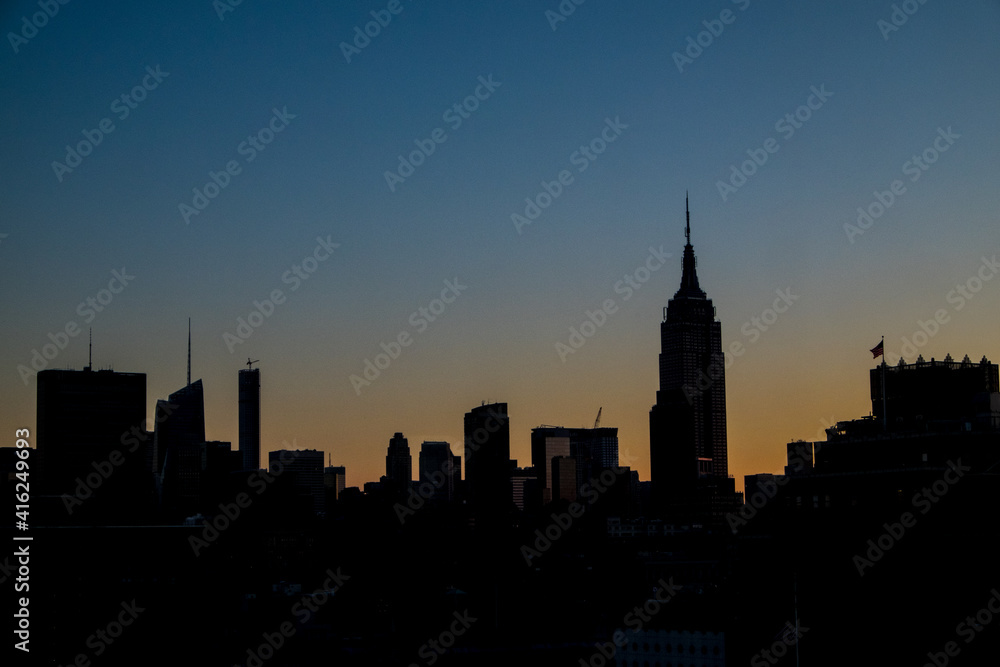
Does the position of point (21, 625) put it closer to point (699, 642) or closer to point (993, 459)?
point (699, 642)

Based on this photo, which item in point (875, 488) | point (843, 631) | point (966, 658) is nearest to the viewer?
point (966, 658)

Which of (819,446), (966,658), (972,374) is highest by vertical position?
(972,374)

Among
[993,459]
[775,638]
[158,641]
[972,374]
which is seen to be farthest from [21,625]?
[972,374]

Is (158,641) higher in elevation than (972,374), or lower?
lower

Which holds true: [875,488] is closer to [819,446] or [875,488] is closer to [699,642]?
[819,446]

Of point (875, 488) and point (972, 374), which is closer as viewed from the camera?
point (875, 488)

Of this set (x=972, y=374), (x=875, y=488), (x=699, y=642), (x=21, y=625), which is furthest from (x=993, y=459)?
(x=21, y=625)

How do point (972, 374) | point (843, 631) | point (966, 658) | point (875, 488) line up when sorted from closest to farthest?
point (966, 658)
point (843, 631)
point (875, 488)
point (972, 374)

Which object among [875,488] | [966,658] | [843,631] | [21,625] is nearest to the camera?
[966,658]

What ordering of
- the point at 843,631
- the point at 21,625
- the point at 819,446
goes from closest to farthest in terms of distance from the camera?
the point at 843,631 < the point at 819,446 < the point at 21,625
